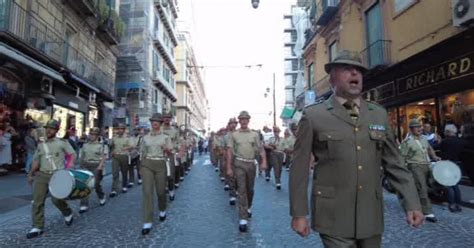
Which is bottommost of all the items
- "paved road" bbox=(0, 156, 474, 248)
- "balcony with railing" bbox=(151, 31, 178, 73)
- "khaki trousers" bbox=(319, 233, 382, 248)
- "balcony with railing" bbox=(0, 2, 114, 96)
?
"paved road" bbox=(0, 156, 474, 248)

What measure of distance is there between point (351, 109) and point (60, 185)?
5.32 metres

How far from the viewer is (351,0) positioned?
21.2m

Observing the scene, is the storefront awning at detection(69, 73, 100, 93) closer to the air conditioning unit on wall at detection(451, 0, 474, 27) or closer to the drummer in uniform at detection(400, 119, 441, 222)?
the air conditioning unit on wall at detection(451, 0, 474, 27)

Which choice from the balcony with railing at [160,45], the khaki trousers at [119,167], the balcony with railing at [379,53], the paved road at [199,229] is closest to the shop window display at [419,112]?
the balcony with railing at [379,53]

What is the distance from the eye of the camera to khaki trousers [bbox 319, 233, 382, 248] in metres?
2.92

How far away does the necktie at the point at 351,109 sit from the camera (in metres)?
3.09

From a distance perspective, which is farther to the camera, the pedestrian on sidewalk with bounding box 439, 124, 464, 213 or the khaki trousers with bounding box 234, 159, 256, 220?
the pedestrian on sidewalk with bounding box 439, 124, 464, 213

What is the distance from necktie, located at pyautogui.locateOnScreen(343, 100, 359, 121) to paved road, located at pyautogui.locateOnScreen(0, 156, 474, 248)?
10.8 feet

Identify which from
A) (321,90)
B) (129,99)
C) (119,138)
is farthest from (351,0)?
(129,99)

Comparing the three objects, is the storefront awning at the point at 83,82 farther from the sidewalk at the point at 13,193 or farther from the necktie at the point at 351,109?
the necktie at the point at 351,109

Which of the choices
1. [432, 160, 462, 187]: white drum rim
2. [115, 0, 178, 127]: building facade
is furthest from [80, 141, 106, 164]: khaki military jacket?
[115, 0, 178, 127]: building facade

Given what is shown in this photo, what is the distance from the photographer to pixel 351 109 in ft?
10.3

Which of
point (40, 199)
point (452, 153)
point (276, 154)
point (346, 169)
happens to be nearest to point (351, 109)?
point (346, 169)

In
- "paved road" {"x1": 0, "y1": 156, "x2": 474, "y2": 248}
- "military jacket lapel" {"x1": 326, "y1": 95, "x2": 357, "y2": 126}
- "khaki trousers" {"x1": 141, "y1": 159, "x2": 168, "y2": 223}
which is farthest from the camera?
"khaki trousers" {"x1": 141, "y1": 159, "x2": 168, "y2": 223}
